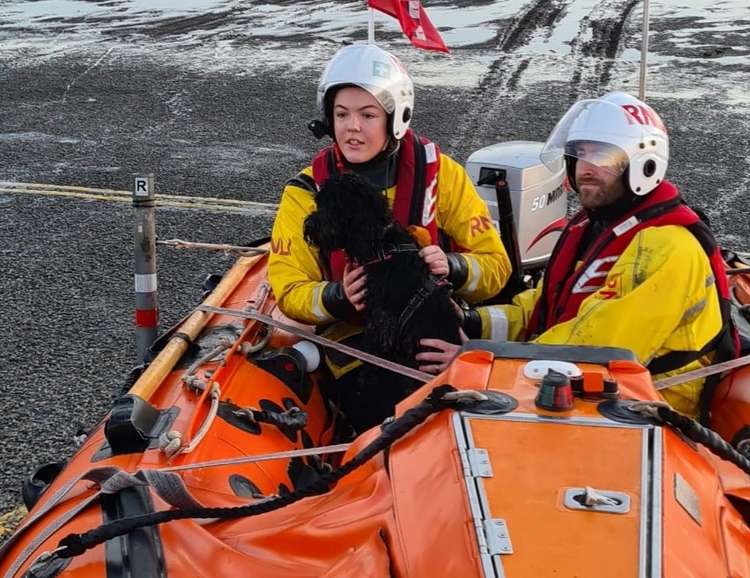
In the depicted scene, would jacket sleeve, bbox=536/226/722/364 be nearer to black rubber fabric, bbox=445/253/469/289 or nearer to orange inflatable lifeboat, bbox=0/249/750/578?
orange inflatable lifeboat, bbox=0/249/750/578

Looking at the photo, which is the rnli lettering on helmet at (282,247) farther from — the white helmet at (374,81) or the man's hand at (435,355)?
the man's hand at (435,355)

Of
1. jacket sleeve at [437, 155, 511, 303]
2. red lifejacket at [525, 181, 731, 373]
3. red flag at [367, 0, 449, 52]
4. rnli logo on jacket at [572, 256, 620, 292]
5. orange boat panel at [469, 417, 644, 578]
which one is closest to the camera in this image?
orange boat panel at [469, 417, 644, 578]

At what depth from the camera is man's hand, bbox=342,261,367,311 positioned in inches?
123

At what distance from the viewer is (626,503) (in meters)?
1.89

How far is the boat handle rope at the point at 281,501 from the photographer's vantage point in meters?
2.09

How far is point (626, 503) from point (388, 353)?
1.33 m

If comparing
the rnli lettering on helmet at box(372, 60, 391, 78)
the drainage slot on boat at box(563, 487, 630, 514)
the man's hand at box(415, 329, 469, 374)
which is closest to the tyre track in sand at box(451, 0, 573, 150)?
the rnli lettering on helmet at box(372, 60, 391, 78)

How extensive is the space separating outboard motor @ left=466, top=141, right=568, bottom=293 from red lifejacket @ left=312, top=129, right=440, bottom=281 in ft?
Answer: 3.09

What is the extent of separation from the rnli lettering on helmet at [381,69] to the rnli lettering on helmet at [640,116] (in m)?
0.81

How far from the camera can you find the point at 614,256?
294 centimetres

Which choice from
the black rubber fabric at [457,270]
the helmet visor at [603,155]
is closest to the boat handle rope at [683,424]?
the helmet visor at [603,155]

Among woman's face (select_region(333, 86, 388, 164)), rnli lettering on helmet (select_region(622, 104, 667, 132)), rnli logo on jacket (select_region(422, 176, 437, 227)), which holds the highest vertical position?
rnli lettering on helmet (select_region(622, 104, 667, 132))

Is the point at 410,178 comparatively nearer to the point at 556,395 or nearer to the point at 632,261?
the point at 632,261

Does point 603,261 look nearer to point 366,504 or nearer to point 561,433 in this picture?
point 561,433
